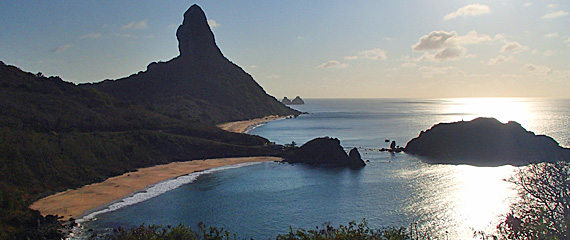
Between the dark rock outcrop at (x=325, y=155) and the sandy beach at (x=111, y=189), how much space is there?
14.6 meters

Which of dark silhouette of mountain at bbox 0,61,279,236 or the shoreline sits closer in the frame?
the shoreline

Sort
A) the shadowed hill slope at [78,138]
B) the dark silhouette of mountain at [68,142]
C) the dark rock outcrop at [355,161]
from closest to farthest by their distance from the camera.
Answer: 1. the dark silhouette of mountain at [68,142]
2. the shadowed hill slope at [78,138]
3. the dark rock outcrop at [355,161]

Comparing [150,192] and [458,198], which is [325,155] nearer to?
[458,198]

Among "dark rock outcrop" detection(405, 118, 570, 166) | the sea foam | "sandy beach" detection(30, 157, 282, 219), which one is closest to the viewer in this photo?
the sea foam

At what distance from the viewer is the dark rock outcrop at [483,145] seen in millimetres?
89188

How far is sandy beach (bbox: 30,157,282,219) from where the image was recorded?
161 ft

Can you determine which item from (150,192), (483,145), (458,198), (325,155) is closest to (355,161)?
(325,155)

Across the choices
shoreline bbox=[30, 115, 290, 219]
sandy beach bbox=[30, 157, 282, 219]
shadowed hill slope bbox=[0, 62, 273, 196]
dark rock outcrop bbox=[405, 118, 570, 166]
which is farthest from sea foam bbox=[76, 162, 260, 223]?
dark rock outcrop bbox=[405, 118, 570, 166]

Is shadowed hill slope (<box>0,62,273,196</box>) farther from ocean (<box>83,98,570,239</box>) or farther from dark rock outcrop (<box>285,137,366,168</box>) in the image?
ocean (<box>83,98,570,239</box>)

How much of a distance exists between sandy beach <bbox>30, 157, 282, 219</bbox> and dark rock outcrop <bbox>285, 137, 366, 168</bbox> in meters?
14.6

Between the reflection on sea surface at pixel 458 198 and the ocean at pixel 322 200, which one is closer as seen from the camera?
the reflection on sea surface at pixel 458 198

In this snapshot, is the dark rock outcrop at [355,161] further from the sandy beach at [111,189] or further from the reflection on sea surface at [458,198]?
the sandy beach at [111,189]

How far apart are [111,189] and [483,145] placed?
271 ft

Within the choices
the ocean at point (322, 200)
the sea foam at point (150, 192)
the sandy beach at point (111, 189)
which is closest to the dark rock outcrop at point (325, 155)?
the ocean at point (322, 200)
